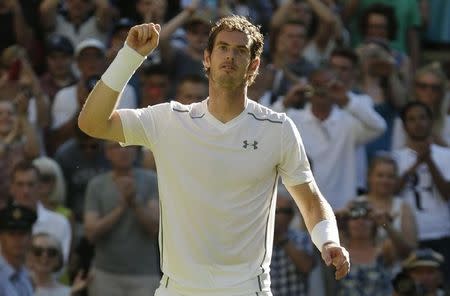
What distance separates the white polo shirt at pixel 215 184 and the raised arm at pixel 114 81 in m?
0.19

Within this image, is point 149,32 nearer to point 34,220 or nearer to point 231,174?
point 231,174

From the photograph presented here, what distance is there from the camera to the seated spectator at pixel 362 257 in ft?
33.7

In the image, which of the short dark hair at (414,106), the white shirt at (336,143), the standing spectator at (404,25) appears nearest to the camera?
the white shirt at (336,143)

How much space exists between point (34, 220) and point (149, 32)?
179 inches

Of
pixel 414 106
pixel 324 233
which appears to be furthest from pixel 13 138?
pixel 324 233

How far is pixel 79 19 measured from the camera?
43.3 ft

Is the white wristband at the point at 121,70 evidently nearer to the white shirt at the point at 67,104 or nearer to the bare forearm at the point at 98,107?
the bare forearm at the point at 98,107

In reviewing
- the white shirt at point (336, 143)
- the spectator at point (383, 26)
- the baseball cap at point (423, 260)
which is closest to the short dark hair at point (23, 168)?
the white shirt at point (336, 143)

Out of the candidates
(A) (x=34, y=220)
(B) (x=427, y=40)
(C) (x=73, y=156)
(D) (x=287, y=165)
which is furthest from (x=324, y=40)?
(D) (x=287, y=165)

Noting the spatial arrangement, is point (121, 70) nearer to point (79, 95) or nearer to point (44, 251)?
point (44, 251)

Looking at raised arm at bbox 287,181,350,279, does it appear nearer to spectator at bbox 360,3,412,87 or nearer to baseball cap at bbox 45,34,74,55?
baseball cap at bbox 45,34,74,55

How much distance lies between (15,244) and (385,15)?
5.08 meters

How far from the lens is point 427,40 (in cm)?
1482

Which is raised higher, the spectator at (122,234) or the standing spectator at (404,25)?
the standing spectator at (404,25)
